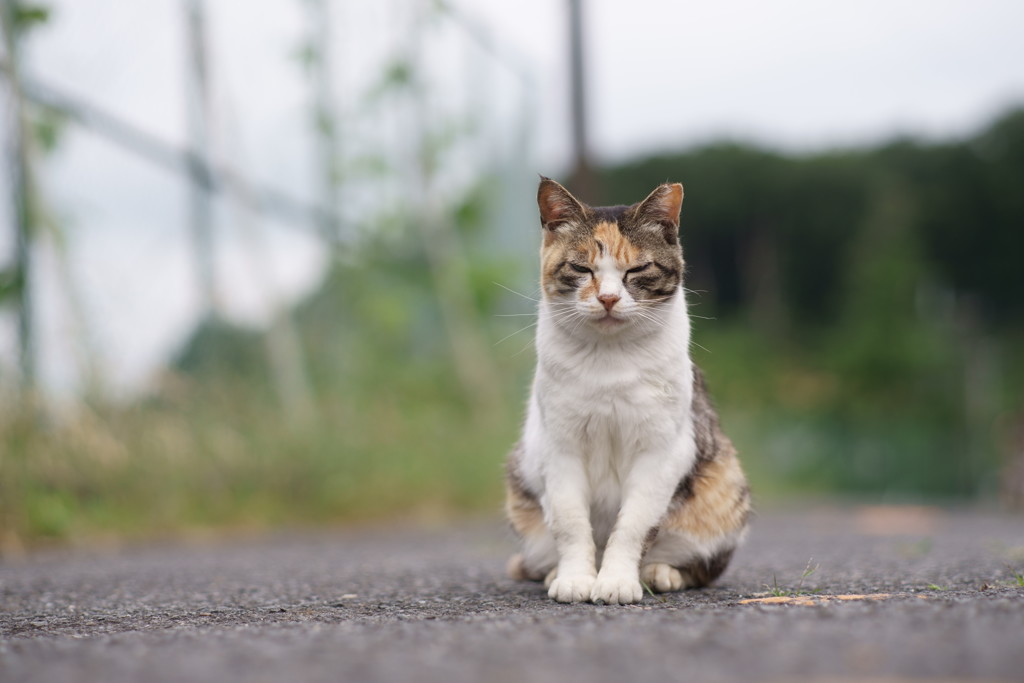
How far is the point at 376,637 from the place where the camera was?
2.32 meters

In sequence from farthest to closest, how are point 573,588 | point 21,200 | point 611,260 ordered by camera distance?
point 21,200, point 611,260, point 573,588

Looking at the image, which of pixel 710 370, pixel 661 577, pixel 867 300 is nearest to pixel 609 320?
pixel 661 577

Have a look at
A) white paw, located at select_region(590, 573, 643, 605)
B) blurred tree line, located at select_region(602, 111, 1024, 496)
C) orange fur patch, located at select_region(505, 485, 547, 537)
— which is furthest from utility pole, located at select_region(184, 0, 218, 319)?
blurred tree line, located at select_region(602, 111, 1024, 496)

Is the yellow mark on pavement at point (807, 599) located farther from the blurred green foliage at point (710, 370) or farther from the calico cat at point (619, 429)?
the blurred green foliage at point (710, 370)

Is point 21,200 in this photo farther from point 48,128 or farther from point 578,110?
point 578,110

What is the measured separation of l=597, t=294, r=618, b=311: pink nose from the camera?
3.22m

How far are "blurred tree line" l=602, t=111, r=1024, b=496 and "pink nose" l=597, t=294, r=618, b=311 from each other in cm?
1021

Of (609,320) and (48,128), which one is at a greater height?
(48,128)

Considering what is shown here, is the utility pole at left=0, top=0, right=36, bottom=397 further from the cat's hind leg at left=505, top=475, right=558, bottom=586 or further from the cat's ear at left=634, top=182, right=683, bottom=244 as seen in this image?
the cat's ear at left=634, top=182, right=683, bottom=244

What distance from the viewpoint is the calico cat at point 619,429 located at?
3.18 metres

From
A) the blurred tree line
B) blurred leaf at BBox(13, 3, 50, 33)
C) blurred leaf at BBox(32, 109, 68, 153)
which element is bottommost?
the blurred tree line

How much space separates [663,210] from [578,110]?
7455 millimetres

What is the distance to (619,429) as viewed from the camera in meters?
3.20

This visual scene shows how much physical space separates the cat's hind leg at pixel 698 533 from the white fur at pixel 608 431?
151mm
